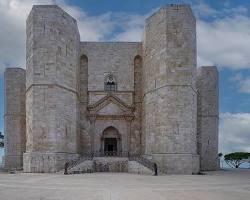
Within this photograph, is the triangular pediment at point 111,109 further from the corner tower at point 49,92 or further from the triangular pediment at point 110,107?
the corner tower at point 49,92

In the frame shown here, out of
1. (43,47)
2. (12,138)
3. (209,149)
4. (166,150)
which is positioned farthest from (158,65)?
(12,138)

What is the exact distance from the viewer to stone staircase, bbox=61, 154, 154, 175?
27.2 meters

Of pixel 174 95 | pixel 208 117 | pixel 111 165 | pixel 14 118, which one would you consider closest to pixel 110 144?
pixel 111 165

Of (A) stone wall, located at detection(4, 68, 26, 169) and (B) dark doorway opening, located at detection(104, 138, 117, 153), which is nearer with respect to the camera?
(B) dark doorway opening, located at detection(104, 138, 117, 153)

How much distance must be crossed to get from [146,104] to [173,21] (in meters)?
7.28

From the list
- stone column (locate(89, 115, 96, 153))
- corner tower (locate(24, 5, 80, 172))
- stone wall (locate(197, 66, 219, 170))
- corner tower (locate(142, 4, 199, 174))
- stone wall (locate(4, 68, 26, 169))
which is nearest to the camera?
corner tower (locate(142, 4, 199, 174))

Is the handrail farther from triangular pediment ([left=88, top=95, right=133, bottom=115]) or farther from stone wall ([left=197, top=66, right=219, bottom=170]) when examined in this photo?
stone wall ([left=197, top=66, right=219, bottom=170])

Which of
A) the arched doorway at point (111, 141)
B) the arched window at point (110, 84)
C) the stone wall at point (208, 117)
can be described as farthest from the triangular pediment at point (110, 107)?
the stone wall at point (208, 117)

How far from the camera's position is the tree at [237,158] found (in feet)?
159

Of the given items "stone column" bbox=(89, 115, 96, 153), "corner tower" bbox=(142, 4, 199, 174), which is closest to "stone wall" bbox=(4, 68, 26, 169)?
"stone column" bbox=(89, 115, 96, 153)

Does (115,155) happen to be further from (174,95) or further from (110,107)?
(174,95)

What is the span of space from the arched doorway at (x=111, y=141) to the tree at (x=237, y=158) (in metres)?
20.4

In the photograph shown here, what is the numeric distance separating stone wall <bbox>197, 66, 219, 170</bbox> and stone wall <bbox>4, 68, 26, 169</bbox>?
17.9 m

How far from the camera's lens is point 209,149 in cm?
3675
